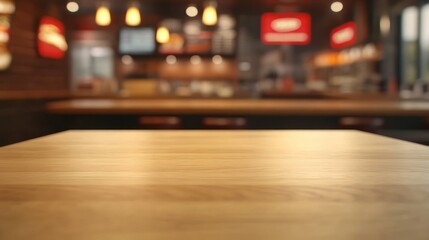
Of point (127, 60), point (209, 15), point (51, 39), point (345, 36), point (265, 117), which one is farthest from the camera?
point (127, 60)

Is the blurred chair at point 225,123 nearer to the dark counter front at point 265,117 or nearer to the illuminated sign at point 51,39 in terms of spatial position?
the dark counter front at point 265,117

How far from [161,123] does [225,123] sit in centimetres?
54

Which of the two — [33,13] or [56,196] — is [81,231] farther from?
[33,13]

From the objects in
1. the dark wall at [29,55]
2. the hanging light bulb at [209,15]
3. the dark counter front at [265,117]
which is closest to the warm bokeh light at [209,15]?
the hanging light bulb at [209,15]

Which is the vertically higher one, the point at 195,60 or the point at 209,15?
the point at 209,15

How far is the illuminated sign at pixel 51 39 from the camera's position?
8.33 metres

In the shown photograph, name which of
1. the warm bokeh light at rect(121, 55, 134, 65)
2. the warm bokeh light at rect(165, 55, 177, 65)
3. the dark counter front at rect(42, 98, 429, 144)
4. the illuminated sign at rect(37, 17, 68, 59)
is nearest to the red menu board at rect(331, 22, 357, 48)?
the warm bokeh light at rect(165, 55, 177, 65)

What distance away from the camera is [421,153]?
3.96 ft

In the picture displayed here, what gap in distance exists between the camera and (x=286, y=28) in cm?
796

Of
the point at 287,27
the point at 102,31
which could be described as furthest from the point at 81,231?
the point at 102,31

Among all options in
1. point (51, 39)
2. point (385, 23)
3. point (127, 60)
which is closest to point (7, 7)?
point (51, 39)

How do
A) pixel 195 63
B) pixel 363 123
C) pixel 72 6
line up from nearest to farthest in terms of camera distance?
pixel 363 123 → pixel 72 6 → pixel 195 63

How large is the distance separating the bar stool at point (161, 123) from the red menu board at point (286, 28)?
4.13m

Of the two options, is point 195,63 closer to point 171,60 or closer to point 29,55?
point 171,60
